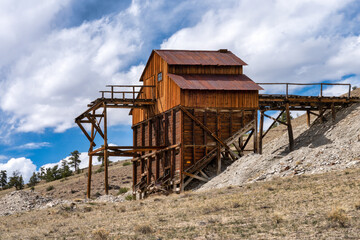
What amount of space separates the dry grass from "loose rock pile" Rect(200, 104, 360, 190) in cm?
Answer: 237

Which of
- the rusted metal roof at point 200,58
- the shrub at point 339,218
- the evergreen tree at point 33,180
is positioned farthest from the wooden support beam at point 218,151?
the evergreen tree at point 33,180

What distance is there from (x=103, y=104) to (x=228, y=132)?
1042 cm

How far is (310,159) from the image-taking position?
32844mm

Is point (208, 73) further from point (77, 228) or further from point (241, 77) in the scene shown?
point (77, 228)

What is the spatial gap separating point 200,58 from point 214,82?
3820mm

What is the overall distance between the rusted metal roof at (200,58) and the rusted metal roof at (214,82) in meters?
1.09

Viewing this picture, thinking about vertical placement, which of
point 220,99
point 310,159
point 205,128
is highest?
point 220,99

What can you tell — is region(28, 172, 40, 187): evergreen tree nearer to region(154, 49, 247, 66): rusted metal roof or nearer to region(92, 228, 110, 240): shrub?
region(154, 49, 247, 66): rusted metal roof

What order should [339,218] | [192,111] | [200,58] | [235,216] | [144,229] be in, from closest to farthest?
[339,218]
[144,229]
[235,216]
[192,111]
[200,58]

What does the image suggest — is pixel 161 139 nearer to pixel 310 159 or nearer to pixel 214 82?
pixel 214 82

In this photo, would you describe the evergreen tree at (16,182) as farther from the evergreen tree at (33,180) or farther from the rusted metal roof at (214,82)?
the rusted metal roof at (214,82)

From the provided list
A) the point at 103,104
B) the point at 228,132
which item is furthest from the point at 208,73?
the point at 103,104

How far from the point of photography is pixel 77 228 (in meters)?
22.1

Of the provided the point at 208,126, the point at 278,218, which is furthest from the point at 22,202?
the point at 278,218
